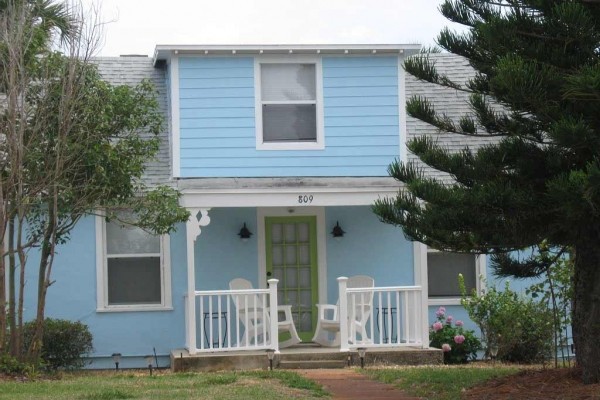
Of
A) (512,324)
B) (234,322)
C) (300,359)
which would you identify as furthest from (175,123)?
(512,324)

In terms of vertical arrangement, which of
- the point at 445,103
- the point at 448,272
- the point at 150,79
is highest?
the point at 150,79

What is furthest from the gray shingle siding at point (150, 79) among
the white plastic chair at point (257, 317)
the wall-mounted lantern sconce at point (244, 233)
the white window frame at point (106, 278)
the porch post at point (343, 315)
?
the porch post at point (343, 315)

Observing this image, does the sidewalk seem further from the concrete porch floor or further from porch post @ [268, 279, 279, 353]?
porch post @ [268, 279, 279, 353]

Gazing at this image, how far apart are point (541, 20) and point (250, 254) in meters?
8.32

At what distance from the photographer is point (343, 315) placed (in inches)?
603

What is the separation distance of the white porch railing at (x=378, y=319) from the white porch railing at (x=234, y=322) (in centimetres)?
103

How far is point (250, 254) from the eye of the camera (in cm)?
1716

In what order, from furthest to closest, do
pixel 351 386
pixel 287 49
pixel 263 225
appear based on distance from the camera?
pixel 263 225 < pixel 287 49 < pixel 351 386

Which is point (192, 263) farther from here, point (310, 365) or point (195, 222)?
point (310, 365)

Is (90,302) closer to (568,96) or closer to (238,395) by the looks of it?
(238,395)

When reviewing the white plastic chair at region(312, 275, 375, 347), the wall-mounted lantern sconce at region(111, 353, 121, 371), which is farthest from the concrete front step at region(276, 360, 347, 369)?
the wall-mounted lantern sconce at region(111, 353, 121, 371)

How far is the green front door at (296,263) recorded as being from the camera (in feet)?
56.3

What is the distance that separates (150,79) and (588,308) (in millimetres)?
9701

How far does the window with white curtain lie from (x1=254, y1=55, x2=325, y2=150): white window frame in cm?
2
